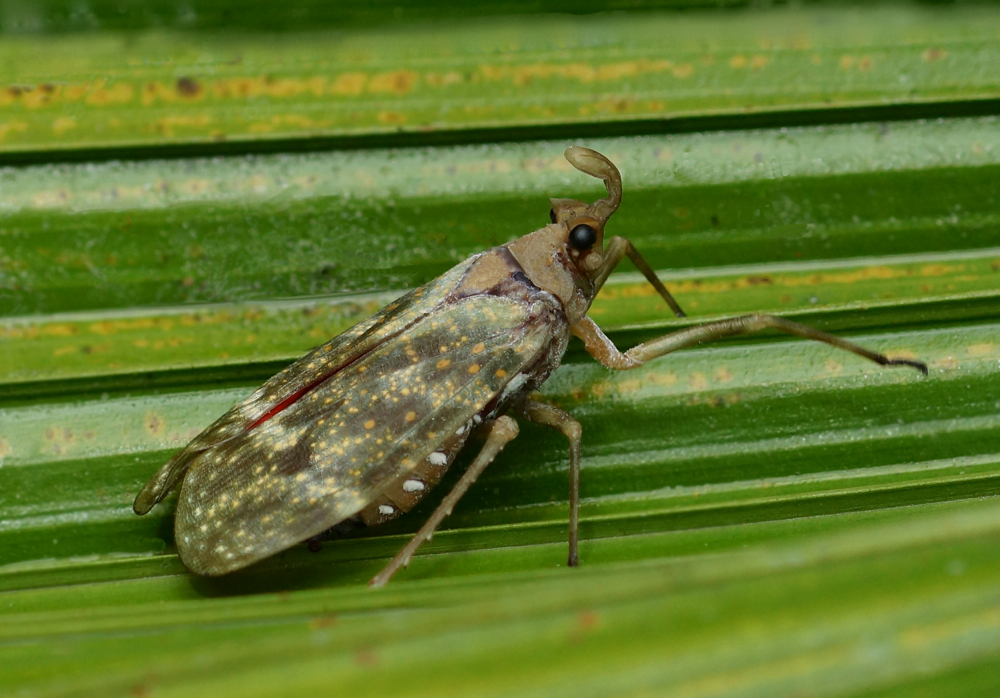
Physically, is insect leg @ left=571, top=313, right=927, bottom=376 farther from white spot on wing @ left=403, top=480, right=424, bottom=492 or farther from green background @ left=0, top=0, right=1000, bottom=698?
white spot on wing @ left=403, top=480, right=424, bottom=492

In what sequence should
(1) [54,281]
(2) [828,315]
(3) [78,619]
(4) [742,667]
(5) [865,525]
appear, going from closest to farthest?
(4) [742,667] < (3) [78,619] < (5) [865,525] < (2) [828,315] < (1) [54,281]

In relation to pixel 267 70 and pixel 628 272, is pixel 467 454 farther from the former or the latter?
pixel 267 70

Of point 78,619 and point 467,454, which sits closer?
point 78,619

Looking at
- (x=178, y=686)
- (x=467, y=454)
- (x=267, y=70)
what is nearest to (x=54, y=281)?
(x=267, y=70)

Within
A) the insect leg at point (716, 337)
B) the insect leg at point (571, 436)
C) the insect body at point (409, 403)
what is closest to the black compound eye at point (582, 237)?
the insect body at point (409, 403)

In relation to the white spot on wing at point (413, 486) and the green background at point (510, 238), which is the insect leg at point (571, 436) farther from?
the white spot on wing at point (413, 486)

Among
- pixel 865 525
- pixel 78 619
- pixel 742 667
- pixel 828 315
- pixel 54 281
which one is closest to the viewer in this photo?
pixel 742 667

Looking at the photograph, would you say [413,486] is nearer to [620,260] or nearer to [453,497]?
[453,497]
